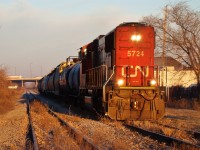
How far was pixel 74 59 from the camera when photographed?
30.3 metres

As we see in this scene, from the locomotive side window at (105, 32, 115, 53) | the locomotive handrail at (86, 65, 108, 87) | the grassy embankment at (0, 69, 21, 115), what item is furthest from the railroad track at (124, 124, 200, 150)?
the grassy embankment at (0, 69, 21, 115)

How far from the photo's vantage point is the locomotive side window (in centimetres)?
1633

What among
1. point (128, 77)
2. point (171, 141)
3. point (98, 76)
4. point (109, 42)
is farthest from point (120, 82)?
point (171, 141)

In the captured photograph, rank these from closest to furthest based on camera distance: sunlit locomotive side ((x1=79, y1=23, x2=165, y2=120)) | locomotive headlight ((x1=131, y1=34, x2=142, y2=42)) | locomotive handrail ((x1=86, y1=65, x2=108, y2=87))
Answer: sunlit locomotive side ((x1=79, y1=23, x2=165, y2=120)), locomotive handrail ((x1=86, y1=65, x2=108, y2=87)), locomotive headlight ((x1=131, y1=34, x2=142, y2=42))

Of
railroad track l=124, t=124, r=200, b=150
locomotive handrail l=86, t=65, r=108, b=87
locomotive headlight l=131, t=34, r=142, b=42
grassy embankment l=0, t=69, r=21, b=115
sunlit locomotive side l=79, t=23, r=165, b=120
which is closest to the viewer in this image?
railroad track l=124, t=124, r=200, b=150

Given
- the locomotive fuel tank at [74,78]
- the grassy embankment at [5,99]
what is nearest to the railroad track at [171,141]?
the locomotive fuel tank at [74,78]

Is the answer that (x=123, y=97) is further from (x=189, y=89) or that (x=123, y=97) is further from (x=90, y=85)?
(x=189, y=89)

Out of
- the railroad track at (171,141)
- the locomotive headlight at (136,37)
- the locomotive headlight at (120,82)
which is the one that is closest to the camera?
the railroad track at (171,141)

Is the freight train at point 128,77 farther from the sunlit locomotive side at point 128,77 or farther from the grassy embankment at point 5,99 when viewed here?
the grassy embankment at point 5,99

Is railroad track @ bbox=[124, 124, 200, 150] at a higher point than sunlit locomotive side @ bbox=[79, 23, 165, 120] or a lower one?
lower

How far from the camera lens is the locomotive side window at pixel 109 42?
53.6ft

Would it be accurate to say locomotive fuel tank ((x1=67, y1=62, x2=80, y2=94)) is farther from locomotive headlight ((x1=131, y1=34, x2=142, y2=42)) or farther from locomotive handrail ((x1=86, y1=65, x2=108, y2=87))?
locomotive headlight ((x1=131, y1=34, x2=142, y2=42))

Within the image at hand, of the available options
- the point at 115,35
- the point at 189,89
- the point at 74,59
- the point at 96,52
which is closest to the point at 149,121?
the point at 115,35

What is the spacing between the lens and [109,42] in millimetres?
16703
